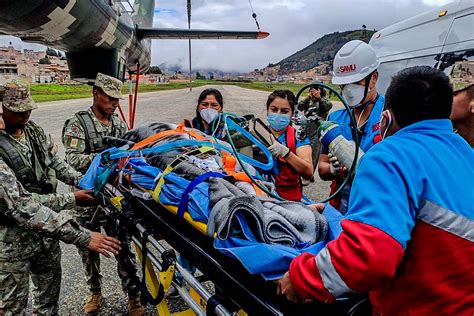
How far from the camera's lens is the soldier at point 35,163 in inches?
87.0

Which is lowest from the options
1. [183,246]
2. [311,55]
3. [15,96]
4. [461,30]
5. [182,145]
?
[183,246]

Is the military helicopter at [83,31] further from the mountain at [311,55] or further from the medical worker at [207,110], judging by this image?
the mountain at [311,55]

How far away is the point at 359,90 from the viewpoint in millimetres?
2492

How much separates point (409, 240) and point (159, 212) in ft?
4.75

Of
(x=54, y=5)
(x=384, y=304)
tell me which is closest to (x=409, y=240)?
(x=384, y=304)

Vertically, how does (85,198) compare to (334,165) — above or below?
below

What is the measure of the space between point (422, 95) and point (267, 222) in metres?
0.74

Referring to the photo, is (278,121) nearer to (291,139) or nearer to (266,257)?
(291,139)

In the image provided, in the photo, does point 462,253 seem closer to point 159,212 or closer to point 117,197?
point 159,212

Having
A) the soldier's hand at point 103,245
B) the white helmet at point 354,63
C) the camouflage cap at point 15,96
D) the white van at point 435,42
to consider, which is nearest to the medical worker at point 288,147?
the white helmet at point 354,63

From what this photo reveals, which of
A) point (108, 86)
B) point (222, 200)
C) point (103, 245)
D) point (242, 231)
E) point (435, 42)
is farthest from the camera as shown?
point (435, 42)

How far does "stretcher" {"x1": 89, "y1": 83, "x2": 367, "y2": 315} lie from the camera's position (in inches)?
55.5

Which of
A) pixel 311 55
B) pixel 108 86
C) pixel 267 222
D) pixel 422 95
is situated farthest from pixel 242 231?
pixel 311 55

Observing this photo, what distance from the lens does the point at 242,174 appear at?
6.98ft
